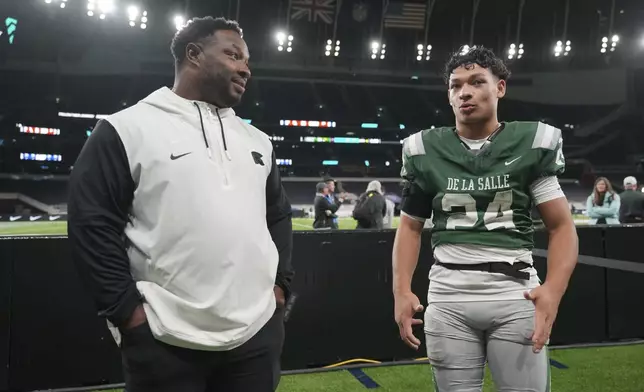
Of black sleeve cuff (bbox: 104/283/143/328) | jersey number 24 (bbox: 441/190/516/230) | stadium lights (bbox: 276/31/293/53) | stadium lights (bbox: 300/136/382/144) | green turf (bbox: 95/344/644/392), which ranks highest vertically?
stadium lights (bbox: 276/31/293/53)

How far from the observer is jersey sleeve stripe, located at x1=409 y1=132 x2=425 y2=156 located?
6.05 feet

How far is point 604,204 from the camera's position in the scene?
7.62 meters

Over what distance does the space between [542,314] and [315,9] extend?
26917mm

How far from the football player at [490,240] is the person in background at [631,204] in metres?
6.61

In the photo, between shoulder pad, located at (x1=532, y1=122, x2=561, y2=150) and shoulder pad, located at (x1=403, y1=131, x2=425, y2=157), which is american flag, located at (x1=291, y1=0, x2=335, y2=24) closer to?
shoulder pad, located at (x1=403, y1=131, x2=425, y2=157)

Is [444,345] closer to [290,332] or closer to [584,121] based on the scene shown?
[290,332]

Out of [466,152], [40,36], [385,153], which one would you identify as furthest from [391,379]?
[385,153]

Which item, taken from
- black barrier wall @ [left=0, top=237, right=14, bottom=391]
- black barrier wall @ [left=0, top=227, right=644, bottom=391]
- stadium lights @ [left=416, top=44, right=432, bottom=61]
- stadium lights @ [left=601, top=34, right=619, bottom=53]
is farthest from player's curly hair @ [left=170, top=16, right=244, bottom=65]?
stadium lights @ [left=601, top=34, right=619, bottom=53]

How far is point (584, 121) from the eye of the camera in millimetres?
34688

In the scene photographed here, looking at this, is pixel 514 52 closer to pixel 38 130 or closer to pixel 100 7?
pixel 100 7

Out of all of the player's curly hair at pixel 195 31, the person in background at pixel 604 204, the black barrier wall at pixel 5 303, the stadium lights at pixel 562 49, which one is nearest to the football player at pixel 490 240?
the player's curly hair at pixel 195 31

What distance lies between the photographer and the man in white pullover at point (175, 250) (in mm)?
1328

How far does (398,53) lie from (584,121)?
13789 mm

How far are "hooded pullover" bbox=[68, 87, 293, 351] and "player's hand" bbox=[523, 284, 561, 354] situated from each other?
2.86 ft
